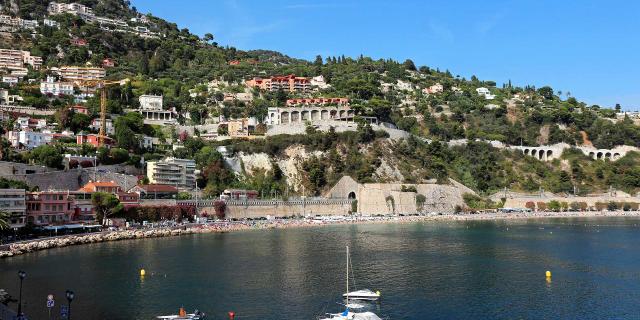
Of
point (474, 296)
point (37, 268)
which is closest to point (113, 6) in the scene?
point (37, 268)

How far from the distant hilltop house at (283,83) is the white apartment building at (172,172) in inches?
1486

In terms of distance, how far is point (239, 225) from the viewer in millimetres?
62688

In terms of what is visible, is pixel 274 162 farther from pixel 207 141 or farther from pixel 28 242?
pixel 28 242

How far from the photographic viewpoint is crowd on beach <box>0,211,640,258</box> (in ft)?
145

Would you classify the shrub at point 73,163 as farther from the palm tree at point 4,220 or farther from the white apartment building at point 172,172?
the palm tree at point 4,220

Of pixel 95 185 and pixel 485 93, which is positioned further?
pixel 485 93

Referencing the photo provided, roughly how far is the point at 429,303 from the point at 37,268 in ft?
74.1

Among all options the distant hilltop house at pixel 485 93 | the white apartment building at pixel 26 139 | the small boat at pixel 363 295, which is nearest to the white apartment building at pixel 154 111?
the white apartment building at pixel 26 139

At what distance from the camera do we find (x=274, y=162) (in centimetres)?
7856

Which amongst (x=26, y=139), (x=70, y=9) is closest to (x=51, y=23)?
(x=70, y=9)

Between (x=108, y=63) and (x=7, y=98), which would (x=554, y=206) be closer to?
(x=7, y=98)

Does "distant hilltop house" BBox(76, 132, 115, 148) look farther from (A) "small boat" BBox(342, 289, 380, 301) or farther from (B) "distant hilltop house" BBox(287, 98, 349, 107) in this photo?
(A) "small boat" BBox(342, 289, 380, 301)

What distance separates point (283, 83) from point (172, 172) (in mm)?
44146

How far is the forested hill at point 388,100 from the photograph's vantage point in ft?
293
